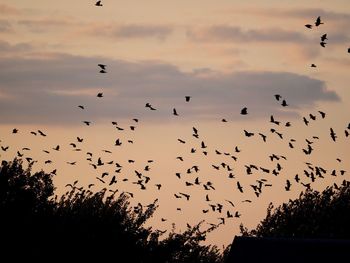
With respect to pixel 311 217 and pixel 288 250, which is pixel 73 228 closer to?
pixel 288 250

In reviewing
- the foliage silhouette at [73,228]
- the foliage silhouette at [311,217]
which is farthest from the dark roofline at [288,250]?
the foliage silhouette at [311,217]

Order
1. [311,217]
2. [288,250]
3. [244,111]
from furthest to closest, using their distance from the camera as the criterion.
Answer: [311,217] → [288,250] → [244,111]

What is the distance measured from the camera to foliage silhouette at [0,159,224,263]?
36125 millimetres

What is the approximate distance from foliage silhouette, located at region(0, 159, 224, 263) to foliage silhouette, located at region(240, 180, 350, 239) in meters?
32.0

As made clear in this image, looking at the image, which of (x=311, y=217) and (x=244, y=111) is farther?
(x=311, y=217)

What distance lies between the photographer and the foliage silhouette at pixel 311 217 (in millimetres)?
71375

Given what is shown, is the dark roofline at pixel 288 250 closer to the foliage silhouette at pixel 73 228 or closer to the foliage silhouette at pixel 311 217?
the foliage silhouette at pixel 73 228

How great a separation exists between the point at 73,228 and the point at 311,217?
41.1 metres

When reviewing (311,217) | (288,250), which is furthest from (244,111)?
(311,217)

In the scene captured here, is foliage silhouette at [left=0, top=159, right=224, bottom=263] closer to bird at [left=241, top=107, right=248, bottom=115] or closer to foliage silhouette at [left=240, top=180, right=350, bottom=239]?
bird at [left=241, top=107, right=248, bottom=115]

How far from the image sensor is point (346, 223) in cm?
7075

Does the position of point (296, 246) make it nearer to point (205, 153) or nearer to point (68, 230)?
point (205, 153)

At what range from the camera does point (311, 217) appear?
74.3m

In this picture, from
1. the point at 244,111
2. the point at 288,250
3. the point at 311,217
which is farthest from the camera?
the point at 311,217
